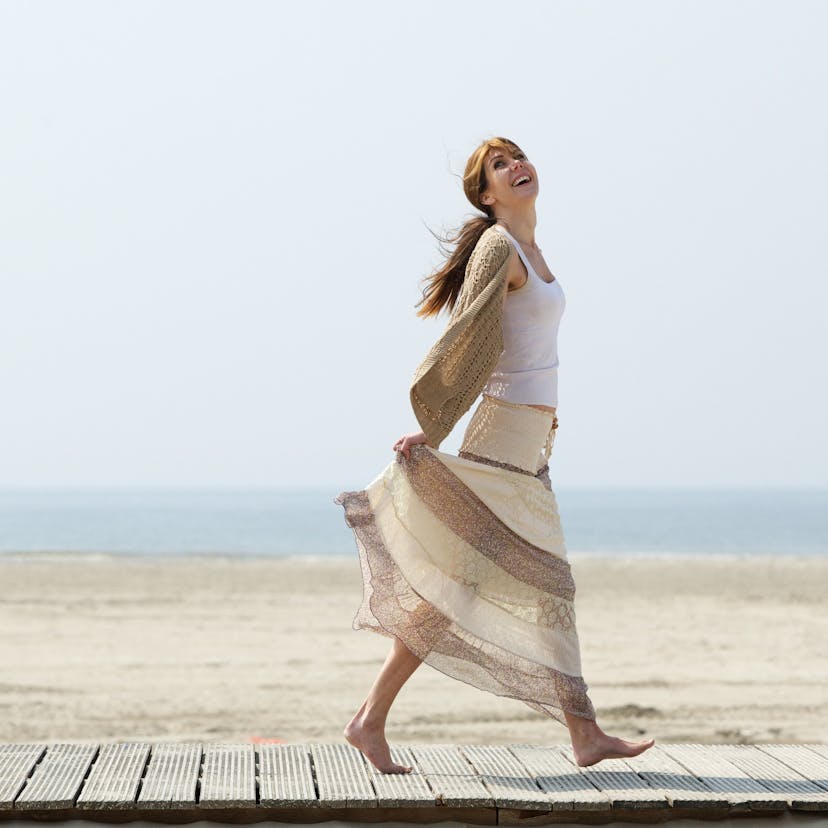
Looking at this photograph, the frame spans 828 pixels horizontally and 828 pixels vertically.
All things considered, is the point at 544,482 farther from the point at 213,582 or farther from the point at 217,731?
the point at 213,582

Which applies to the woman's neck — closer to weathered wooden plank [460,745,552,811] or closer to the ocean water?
weathered wooden plank [460,745,552,811]

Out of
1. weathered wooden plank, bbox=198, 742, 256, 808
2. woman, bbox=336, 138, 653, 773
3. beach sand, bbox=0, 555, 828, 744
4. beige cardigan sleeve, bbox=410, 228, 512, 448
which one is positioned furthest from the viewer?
beach sand, bbox=0, 555, 828, 744

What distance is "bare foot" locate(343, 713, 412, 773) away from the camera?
4082mm

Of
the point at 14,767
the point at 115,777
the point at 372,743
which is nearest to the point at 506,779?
the point at 372,743

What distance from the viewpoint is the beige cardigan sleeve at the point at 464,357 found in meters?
3.93

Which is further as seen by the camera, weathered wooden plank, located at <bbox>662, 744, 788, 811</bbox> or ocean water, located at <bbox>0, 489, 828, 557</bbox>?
ocean water, located at <bbox>0, 489, 828, 557</bbox>

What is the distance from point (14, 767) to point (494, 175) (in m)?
2.43

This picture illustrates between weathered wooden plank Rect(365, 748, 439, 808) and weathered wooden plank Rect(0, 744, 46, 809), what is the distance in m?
1.06

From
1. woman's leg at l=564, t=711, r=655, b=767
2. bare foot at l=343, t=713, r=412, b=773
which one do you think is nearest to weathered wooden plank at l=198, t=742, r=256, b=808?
bare foot at l=343, t=713, r=412, b=773

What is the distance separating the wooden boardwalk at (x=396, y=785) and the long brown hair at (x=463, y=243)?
1499 mm

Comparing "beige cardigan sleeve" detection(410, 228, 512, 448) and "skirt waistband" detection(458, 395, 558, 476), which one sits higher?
"beige cardigan sleeve" detection(410, 228, 512, 448)

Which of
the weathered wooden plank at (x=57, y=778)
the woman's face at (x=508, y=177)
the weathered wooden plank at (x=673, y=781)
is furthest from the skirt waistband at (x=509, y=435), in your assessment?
the weathered wooden plank at (x=57, y=778)

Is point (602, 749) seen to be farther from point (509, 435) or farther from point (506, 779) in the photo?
point (509, 435)

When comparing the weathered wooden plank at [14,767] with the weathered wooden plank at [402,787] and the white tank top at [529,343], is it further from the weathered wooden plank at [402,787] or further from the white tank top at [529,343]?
the white tank top at [529,343]
